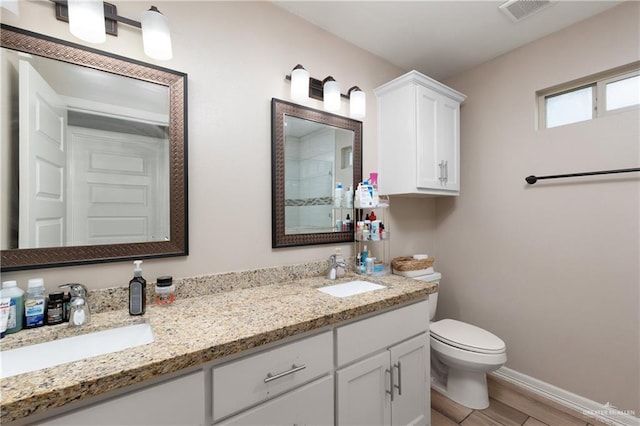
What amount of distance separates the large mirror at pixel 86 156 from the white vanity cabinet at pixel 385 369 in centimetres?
91

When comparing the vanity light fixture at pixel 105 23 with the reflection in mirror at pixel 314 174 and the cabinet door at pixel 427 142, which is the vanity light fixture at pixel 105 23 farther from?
the cabinet door at pixel 427 142

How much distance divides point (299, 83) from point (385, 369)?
5.13ft

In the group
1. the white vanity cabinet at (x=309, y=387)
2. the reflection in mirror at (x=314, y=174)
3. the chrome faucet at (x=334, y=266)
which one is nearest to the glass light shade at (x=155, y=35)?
the reflection in mirror at (x=314, y=174)

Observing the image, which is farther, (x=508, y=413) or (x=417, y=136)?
(x=417, y=136)

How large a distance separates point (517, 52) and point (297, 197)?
1.95 metres

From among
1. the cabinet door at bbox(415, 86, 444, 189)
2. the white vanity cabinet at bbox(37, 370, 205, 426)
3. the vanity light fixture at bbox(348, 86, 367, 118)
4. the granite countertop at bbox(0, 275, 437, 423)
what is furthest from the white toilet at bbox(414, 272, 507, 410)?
the white vanity cabinet at bbox(37, 370, 205, 426)

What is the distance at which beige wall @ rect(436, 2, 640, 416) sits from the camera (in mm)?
1635

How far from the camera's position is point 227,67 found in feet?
4.86

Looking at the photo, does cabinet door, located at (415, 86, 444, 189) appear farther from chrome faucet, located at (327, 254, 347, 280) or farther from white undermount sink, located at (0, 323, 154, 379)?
white undermount sink, located at (0, 323, 154, 379)

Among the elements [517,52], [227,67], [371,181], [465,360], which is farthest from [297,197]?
[517,52]

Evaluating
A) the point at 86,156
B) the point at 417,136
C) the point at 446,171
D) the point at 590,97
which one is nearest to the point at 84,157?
the point at 86,156

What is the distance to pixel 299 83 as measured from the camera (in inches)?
63.5

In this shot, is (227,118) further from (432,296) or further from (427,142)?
(432,296)

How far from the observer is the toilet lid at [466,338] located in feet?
5.58
